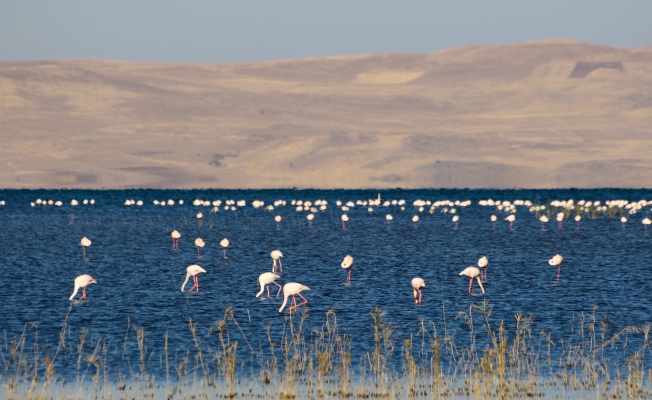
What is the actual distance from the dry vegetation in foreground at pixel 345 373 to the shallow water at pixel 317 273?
1036mm

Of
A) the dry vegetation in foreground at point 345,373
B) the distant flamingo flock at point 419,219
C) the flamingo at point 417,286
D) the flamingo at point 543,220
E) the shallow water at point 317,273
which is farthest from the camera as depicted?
the flamingo at point 543,220

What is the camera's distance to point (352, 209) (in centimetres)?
8600

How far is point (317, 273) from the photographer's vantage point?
127 ft

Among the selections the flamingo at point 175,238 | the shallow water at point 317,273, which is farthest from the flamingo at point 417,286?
the flamingo at point 175,238

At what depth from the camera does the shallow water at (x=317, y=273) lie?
87.6 feet

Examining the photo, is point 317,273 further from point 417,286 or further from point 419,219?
point 419,219

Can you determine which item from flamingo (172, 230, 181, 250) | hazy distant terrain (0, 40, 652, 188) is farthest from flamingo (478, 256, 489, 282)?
hazy distant terrain (0, 40, 652, 188)

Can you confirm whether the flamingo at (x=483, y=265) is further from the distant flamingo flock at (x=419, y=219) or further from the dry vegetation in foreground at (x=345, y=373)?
the dry vegetation in foreground at (x=345, y=373)

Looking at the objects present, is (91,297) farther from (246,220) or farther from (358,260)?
(246,220)

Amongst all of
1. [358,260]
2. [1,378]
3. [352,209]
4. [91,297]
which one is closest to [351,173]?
[352,209]

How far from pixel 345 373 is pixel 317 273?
774 inches

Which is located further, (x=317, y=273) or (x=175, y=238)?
(x=175, y=238)

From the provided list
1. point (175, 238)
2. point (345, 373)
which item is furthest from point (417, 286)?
point (175, 238)

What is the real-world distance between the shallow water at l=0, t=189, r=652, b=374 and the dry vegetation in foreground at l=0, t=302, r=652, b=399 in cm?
104
